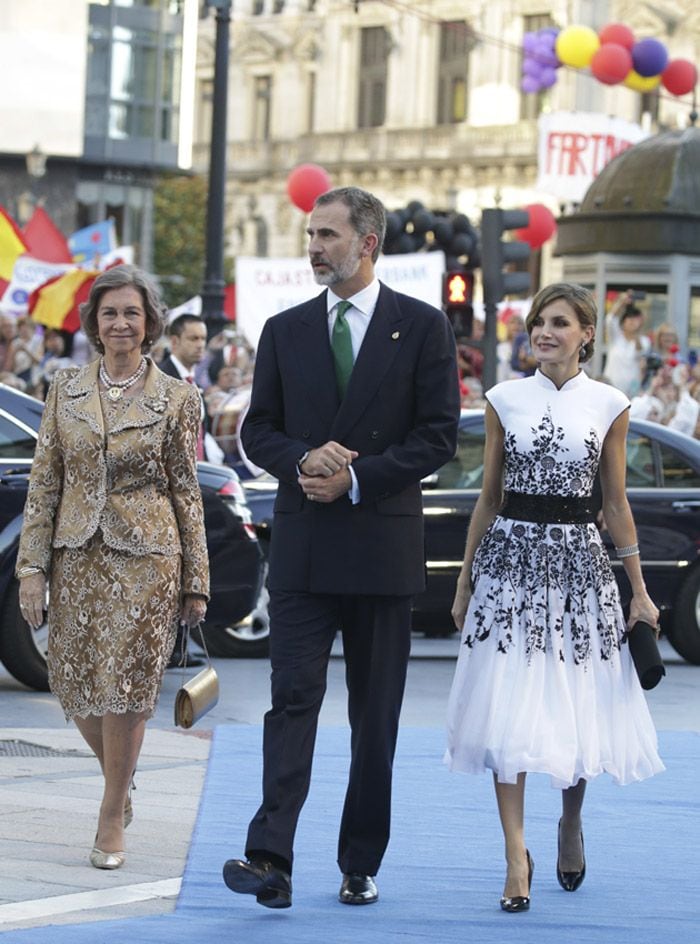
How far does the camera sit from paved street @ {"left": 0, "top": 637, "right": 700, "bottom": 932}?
6465mm

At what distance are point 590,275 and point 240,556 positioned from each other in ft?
50.1

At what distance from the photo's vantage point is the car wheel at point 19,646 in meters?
11.3

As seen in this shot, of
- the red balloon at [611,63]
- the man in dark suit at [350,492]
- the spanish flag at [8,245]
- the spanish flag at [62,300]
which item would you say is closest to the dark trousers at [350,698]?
the man in dark suit at [350,492]

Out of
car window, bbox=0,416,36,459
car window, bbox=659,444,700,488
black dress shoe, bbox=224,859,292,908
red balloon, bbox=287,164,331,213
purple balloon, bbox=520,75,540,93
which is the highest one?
purple balloon, bbox=520,75,540,93

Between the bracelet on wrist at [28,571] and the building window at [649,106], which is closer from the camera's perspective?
the bracelet on wrist at [28,571]

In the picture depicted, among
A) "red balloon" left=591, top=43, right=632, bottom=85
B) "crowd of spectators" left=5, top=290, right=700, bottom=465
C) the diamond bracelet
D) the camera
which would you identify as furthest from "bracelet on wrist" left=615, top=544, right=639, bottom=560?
"red balloon" left=591, top=43, right=632, bottom=85

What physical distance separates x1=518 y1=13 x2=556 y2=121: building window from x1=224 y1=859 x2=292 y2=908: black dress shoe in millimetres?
61530

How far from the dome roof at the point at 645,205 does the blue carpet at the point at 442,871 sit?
17513 millimetres

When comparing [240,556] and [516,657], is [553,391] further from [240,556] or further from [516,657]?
[240,556]

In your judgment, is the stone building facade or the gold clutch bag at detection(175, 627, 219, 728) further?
the stone building facade

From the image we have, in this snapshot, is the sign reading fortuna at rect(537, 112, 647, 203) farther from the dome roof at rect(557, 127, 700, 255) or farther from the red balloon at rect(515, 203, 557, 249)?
the dome roof at rect(557, 127, 700, 255)

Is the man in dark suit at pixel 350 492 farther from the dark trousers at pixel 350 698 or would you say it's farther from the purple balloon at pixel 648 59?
the purple balloon at pixel 648 59

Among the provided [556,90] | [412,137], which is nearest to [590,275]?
[556,90]

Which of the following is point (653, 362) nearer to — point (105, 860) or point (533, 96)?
point (105, 860)
